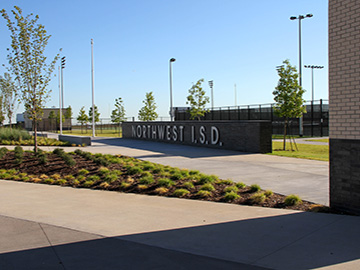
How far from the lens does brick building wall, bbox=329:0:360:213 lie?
6.51 metres

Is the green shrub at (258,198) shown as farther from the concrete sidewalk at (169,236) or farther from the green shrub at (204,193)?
the green shrub at (204,193)

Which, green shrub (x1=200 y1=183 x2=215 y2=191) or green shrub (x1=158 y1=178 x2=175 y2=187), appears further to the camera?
green shrub (x1=158 y1=178 x2=175 y2=187)

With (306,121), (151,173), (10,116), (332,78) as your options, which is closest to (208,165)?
(151,173)

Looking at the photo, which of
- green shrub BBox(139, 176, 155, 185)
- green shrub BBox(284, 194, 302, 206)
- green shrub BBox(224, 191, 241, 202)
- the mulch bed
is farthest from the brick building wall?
green shrub BBox(139, 176, 155, 185)

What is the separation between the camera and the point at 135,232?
227 inches

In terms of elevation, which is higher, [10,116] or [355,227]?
[10,116]

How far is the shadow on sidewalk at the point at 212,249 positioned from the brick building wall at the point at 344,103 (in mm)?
728

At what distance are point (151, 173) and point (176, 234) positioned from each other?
18.1 ft

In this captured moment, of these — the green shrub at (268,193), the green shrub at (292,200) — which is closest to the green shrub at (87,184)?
the green shrub at (268,193)

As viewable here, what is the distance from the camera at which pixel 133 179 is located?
10.2m

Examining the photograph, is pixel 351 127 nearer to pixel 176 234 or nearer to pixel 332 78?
pixel 332 78

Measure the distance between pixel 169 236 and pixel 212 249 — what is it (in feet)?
2.75

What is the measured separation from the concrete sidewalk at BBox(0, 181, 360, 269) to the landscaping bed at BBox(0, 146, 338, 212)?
1.79ft

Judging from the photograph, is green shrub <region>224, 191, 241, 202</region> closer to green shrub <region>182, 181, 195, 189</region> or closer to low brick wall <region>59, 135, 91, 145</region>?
green shrub <region>182, 181, 195, 189</region>
